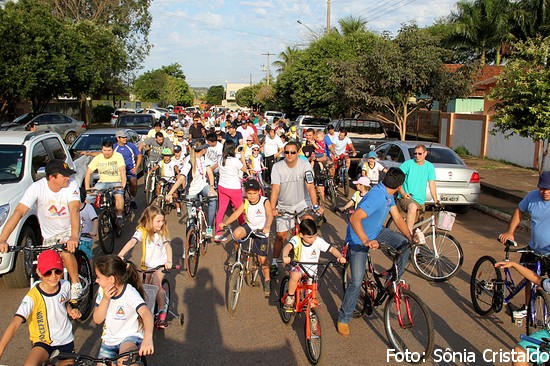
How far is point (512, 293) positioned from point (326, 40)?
96.5 feet

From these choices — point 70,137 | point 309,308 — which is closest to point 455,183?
point 309,308

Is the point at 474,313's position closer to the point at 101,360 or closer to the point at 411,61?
the point at 101,360

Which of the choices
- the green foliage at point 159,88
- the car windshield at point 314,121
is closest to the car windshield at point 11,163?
the car windshield at point 314,121

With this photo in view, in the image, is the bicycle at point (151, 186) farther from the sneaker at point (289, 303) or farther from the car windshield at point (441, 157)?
the sneaker at point (289, 303)

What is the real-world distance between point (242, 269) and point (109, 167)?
4197 millimetres

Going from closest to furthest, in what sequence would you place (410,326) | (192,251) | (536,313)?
(410,326)
(536,313)
(192,251)

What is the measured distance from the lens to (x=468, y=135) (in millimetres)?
23594

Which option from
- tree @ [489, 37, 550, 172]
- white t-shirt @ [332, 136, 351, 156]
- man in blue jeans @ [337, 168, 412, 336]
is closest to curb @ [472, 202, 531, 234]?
tree @ [489, 37, 550, 172]

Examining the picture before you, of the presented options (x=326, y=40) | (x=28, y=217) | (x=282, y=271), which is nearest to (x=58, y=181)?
(x=28, y=217)

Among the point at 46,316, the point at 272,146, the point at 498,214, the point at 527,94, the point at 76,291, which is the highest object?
the point at 527,94

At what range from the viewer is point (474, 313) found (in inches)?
257

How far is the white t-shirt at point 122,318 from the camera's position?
4.04 meters

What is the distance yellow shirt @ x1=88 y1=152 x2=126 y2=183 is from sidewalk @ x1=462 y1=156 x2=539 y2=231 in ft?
27.1

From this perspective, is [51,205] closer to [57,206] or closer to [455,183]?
[57,206]
